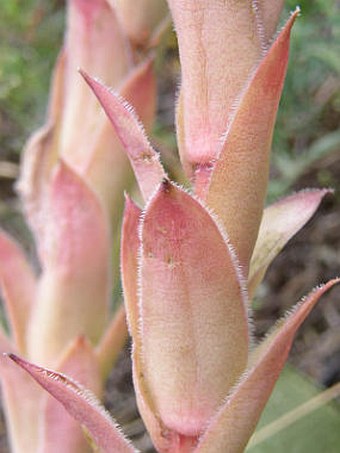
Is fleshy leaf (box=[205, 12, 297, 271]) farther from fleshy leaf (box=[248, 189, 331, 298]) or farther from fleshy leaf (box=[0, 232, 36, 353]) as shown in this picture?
fleshy leaf (box=[0, 232, 36, 353])

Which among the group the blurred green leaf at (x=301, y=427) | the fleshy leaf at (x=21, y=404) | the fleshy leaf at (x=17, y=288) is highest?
the fleshy leaf at (x=17, y=288)

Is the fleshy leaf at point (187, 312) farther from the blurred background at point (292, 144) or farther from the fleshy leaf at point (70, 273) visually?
the blurred background at point (292, 144)

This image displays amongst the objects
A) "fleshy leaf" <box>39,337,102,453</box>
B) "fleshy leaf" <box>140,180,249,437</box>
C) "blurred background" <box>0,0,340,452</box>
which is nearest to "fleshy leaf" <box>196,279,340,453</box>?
"fleshy leaf" <box>140,180,249,437</box>

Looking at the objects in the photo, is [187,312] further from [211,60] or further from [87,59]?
[87,59]

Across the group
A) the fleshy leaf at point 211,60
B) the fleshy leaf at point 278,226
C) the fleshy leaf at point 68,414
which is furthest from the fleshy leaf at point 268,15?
the fleshy leaf at point 68,414

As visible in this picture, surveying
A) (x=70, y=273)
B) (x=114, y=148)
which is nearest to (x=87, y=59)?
(x=114, y=148)

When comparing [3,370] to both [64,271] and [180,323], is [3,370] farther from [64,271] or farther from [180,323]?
[180,323]
